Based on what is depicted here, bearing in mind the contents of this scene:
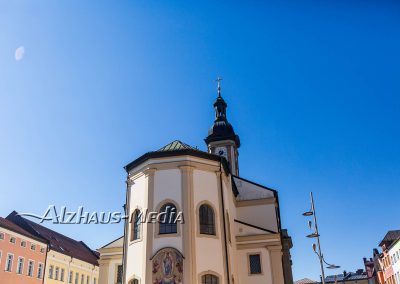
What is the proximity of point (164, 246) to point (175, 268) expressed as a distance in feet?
3.80

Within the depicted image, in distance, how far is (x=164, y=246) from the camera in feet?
61.3

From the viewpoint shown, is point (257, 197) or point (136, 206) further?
point (257, 197)

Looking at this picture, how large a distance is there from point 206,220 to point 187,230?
1.48m

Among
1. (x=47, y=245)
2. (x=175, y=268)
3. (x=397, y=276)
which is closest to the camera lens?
(x=175, y=268)

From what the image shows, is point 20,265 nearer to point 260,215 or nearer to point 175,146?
point 260,215

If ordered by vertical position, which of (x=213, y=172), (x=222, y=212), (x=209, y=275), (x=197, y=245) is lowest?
(x=209, y=275)

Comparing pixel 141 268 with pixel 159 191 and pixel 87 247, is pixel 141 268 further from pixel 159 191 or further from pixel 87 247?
pixel 87 247

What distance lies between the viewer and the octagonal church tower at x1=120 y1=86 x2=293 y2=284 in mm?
18391

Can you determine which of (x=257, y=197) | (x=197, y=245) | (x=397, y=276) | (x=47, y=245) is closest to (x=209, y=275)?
(x=197, y=245)

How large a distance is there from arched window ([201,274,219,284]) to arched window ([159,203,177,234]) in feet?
8.14

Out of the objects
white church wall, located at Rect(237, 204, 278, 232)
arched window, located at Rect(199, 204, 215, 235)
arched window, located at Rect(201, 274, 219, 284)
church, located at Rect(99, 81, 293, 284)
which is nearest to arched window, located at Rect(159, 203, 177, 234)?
church, located at Rect(99, 81, 293, 284)

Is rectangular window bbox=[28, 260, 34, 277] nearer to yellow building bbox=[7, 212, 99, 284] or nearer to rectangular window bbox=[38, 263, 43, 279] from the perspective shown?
rectangular window bbox=[38, 263, 43, 279]

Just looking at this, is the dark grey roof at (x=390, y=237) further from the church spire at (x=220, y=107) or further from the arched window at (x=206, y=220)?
the arched window at (x=206, y=220)

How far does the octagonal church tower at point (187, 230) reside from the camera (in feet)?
60.3
